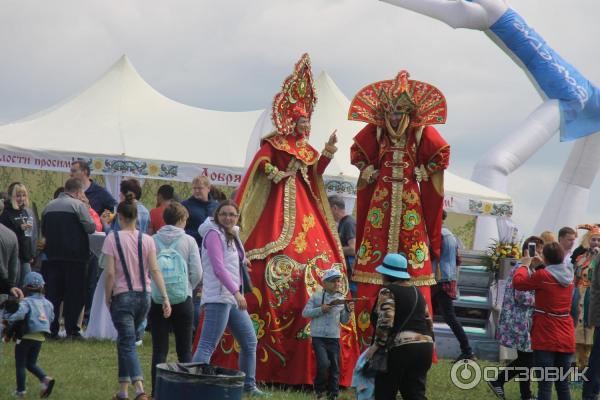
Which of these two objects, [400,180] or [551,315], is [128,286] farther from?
[551,315]

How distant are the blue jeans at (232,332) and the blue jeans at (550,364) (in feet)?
6.90

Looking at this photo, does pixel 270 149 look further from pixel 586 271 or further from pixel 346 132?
pixel 346 132

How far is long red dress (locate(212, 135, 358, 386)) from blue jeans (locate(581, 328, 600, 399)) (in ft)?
5.97

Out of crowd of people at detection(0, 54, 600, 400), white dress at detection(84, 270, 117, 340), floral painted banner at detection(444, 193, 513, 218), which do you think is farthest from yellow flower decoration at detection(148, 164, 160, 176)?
white dress at detection(84, 270, 117, 340)

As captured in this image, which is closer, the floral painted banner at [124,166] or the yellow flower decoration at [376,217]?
the yellow flower decoration at [376,217]

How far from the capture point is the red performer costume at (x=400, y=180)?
369 inches

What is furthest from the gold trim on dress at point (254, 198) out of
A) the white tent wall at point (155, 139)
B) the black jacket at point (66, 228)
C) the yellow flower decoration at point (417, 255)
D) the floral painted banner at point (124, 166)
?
the floral painted banner at point (124, 166)

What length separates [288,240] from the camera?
8.76 metres

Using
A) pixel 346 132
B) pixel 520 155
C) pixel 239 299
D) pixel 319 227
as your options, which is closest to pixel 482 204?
pixel 346 132

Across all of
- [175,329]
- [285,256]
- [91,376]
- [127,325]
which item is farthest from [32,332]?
[285,256]

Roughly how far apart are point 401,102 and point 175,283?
2.87 m

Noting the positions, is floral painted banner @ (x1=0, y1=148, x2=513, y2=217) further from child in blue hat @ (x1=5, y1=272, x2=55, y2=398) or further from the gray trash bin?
the gray trash bin

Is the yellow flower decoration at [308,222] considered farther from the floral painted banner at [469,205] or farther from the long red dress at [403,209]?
the floral painted banner at [469,205]

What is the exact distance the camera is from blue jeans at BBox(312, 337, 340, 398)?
8.16 m
